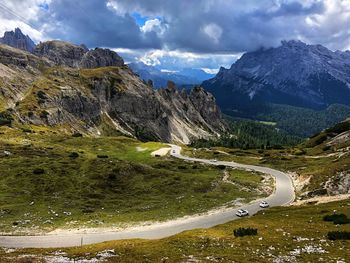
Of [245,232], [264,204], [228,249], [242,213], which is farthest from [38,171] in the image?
[228,249]

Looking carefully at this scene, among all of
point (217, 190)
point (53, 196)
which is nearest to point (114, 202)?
point (53, 196)

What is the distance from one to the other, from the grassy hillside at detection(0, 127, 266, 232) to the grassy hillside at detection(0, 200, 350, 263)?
24248 millimetres

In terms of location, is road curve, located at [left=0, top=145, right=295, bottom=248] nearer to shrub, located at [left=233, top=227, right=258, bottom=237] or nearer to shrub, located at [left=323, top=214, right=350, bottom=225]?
shrub, located at [left=233, top=227, right=258, bottom=237]

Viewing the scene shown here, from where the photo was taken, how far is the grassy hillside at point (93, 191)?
74.9 m

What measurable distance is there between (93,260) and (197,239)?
45.8 feet

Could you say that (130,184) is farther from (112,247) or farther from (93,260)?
(93,260)

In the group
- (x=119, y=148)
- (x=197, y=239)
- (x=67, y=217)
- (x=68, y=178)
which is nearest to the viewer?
(x=197, y=239)

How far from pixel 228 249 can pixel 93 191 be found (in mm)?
56157

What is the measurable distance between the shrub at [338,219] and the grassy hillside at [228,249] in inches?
29.0

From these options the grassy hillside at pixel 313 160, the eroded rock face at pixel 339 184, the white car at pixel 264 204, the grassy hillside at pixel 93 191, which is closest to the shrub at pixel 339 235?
the grassy hillside at pixel 93 191

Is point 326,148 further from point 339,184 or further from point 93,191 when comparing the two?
point 93,191

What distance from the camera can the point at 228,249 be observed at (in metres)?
43.0

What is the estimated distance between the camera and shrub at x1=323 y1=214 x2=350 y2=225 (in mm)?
52575

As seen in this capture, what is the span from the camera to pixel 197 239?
48750 mm
